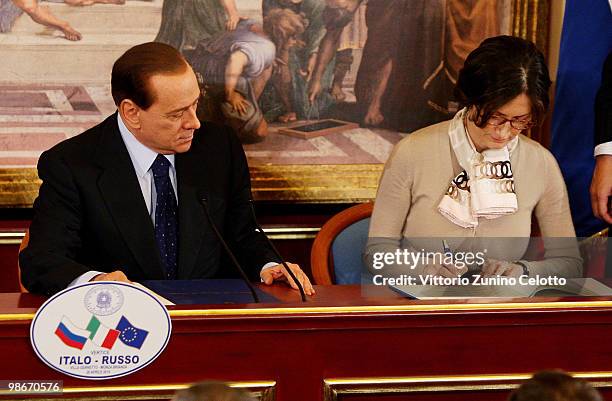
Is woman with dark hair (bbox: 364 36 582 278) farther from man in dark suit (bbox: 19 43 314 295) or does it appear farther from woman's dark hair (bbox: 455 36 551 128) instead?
man in dark suit (bbox: 19 43 314 295)

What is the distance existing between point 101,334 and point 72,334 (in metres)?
0.06

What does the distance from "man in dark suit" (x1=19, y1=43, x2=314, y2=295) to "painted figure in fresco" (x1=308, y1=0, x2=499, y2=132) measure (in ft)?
3.46

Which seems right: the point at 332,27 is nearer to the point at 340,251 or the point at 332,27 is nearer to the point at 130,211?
the point at 340,251

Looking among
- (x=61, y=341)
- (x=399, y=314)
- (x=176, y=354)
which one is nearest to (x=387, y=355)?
(x=399, y=314)

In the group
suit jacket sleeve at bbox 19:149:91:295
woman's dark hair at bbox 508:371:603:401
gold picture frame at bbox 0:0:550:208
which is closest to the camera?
woman's dark hair at bbox 508:371:603:401

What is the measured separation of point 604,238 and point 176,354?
1476mm

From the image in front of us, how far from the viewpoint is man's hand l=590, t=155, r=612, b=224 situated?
290 cm

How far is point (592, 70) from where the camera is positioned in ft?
10.7

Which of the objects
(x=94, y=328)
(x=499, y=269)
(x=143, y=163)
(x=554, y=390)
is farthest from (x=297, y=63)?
(x=554, y=390)

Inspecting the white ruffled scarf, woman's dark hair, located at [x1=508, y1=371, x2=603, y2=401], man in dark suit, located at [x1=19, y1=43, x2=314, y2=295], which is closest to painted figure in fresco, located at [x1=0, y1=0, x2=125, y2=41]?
man in dark suit, located at [x1=19, y1=43, x2=314, y2=295]

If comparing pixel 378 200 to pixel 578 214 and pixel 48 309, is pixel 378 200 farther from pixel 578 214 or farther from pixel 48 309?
pixel 48 309

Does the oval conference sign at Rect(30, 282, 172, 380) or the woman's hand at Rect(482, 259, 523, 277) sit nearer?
the oval conference sign at Rect(30, 282, 172, 380)

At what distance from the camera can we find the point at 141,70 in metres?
2.73

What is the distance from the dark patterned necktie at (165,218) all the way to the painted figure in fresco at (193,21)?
94 centimetres
